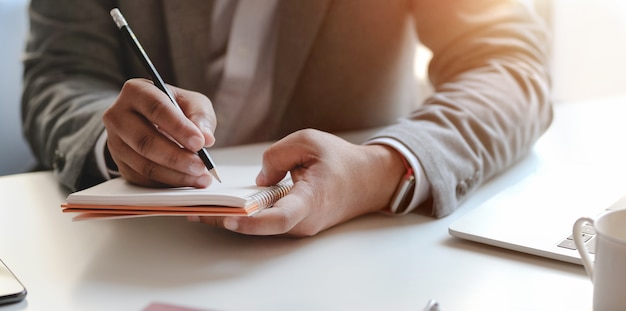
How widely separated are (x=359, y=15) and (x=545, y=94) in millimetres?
340

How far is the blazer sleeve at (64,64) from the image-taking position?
42.1 inches

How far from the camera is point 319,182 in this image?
2.37ft

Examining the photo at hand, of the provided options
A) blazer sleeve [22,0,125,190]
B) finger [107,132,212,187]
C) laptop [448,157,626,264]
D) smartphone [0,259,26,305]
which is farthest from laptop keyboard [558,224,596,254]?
blazer sleeve [22,0,125,190]

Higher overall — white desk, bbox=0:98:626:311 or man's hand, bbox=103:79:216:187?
man's hand, bbox=103:79:216:187

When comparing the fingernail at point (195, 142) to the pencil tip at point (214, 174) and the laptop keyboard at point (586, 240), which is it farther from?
the laptop keyboard at point (586, 240)

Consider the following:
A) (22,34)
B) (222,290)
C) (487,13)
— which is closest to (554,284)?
(222,290)

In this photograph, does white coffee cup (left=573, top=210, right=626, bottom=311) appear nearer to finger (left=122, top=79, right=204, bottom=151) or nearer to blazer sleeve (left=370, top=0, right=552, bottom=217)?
blazer sleeve (left=370, top=0, right=552, bottom=217)

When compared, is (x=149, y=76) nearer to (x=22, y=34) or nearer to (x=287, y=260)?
(x=287, y=260)

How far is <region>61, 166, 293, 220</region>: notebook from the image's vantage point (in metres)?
0.64

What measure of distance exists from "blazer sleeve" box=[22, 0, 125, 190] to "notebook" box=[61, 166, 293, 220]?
37 cm

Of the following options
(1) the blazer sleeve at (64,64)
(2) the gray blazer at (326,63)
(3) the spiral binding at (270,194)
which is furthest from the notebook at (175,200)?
(1) the blazer sleeve at (64,64)

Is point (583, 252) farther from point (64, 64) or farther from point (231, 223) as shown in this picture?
point (64, 64)

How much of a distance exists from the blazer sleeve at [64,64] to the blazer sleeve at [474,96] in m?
0.49

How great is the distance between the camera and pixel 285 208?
0.67 metres
